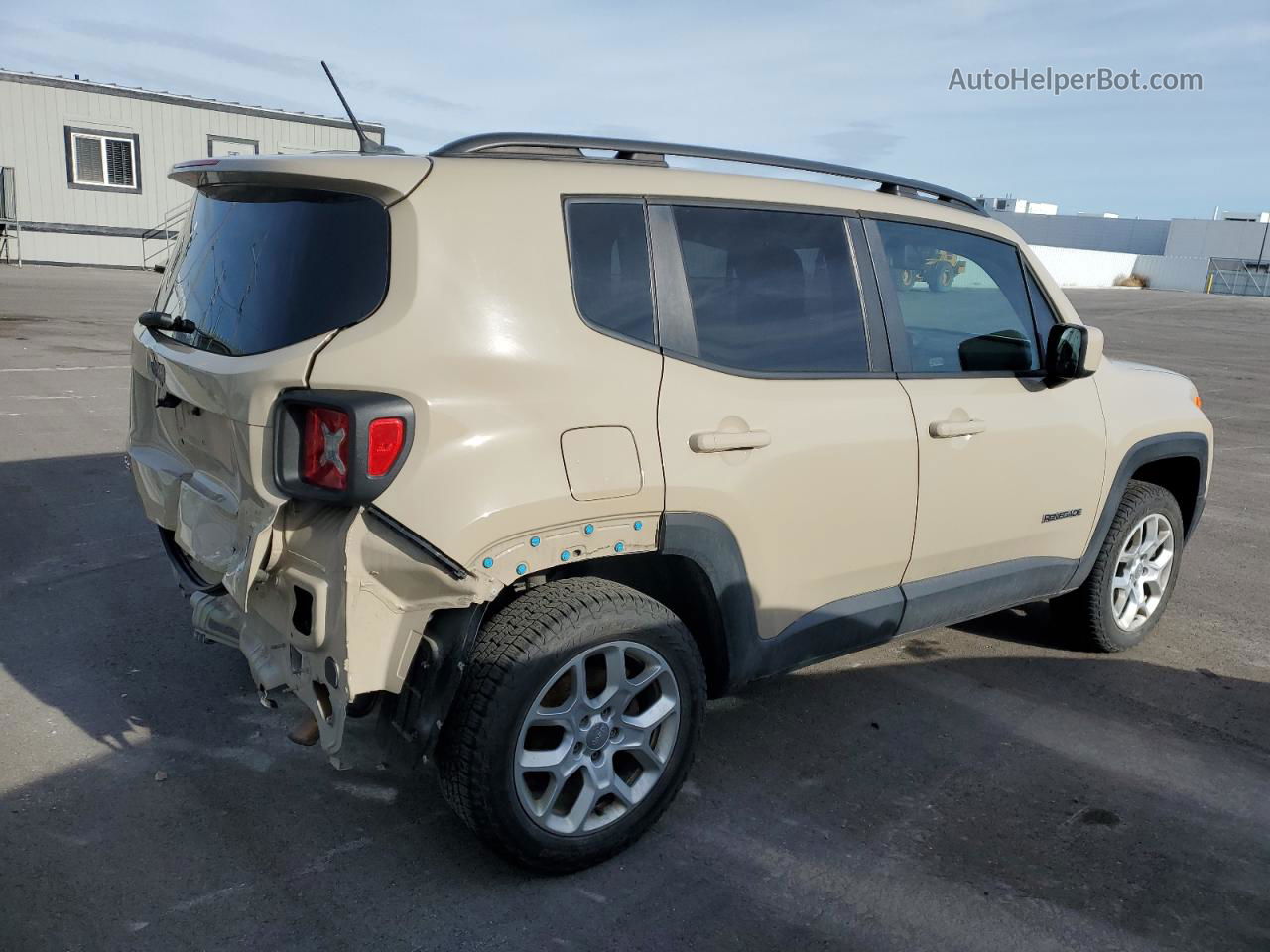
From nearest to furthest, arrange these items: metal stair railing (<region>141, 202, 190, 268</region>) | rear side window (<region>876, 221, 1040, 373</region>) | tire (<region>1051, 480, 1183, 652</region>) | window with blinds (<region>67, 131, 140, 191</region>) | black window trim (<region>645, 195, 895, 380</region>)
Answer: black window trim (<region>645, 195, 895, 380</region>)
rear side window (<region>876, 221, 1040, 373</region>)
tire (<region>1051, 480, 1183, 652</region>)
window with blinds (<region>67, 131, 140, 191</region>)
metal stair railing (<region>141, 202, 190, 268</region>)

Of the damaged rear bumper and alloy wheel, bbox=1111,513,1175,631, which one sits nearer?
the damaged rear bumper

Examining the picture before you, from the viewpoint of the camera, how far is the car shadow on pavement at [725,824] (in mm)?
2758

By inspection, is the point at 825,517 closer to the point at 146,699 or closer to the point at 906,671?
the point at 906,671

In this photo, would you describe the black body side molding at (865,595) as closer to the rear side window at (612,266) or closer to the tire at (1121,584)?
the tire at (1121,584)

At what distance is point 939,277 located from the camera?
3881mm

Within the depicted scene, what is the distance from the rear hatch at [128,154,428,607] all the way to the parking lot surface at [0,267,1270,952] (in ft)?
2.60

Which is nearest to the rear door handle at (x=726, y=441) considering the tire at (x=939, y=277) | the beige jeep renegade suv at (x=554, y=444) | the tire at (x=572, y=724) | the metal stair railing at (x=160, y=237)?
the beige jeep renegade suv at (x=554, y=444)

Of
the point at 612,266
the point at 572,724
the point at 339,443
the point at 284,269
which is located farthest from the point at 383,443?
the point at 572,724

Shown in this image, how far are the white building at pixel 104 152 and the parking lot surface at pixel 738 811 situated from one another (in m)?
24.0

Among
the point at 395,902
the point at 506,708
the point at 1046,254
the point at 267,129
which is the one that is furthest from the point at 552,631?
the point at 1046,254

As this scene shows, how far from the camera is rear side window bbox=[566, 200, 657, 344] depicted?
9.47 feet

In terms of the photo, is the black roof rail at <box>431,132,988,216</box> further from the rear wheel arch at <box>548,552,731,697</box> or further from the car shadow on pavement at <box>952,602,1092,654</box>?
the car shadow on pavement at <box>952,602,1092,654</box>

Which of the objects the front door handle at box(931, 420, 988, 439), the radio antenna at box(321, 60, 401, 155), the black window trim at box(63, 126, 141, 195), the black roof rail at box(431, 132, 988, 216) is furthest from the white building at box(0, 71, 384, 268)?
the front door handle at box(931, 420, 988, 439)

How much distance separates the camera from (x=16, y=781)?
10.7ft
